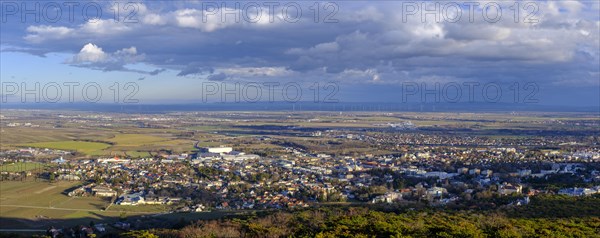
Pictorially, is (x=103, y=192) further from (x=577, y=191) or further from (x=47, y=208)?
(x=577, y=191)

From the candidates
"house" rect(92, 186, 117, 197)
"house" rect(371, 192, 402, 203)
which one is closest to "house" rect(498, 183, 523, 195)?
"house" rect(371, 192, 402, 203)

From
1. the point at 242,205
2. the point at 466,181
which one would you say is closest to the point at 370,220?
the point at 242,205

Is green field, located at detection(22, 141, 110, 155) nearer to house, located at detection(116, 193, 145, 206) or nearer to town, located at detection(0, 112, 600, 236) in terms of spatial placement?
town, located at detection(0, 112, 600, 236)

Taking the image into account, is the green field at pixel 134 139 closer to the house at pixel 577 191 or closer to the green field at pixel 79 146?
the green field at pixel 79 146

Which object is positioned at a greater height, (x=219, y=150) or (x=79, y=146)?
(x=79, y=146)

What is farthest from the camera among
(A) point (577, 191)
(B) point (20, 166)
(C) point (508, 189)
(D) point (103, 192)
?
(B) point (20, 166)

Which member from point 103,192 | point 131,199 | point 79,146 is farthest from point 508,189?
point 79,146

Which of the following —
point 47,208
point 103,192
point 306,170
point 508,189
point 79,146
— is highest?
point 79,146

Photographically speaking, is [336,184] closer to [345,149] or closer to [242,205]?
[242,205]
